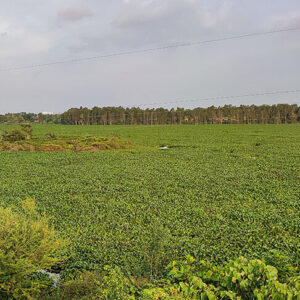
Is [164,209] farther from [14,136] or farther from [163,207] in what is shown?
[14,136]

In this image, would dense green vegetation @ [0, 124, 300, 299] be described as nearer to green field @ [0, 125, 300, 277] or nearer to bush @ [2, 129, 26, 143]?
green field @ [0, 125, 300, 277]

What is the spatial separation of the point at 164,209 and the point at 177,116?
70.8 metres

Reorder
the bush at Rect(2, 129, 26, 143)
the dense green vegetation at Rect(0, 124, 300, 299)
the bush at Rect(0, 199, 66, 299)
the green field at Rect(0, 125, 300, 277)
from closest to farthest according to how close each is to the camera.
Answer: the bush at Rect(0, 199, 66, 299) → the dense green vegetation at Rect(0, 124, 300, 299) → the green field at Rect(0, 125, 300, 277) → the bush at Rect(2, 129, 26, 143)

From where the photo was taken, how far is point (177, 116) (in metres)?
75.7

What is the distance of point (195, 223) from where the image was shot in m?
5.20

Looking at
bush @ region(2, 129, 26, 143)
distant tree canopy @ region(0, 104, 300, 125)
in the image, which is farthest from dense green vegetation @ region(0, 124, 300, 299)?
distant tree canopy @ region(0, 104, 300, 125)

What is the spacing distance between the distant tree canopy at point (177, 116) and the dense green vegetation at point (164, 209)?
204 feet

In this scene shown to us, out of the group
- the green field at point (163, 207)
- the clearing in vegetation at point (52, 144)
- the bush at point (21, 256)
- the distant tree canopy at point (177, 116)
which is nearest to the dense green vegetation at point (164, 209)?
the green field at point (163, 207)

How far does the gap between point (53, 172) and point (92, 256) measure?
635cm

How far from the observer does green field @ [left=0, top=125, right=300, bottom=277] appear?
13.6ft

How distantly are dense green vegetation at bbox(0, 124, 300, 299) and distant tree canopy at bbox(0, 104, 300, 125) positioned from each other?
62290 millimetres

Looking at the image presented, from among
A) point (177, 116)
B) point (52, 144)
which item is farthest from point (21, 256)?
point (177, 116)

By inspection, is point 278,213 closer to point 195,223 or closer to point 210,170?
point 195,223

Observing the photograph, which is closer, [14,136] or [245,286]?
[245,286]
